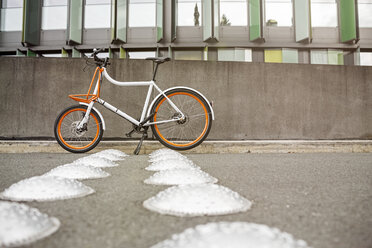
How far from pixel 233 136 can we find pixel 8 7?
13.6 meters

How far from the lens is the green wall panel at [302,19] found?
1273cm

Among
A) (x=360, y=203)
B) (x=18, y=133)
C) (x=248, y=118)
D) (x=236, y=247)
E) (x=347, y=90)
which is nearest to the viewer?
(x=236, y=247)

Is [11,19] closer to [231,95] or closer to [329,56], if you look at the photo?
[231,95]

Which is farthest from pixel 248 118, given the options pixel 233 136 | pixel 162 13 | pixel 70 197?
pixel 162 13

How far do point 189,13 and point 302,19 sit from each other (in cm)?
515

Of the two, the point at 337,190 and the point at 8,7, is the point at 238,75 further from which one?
the point at 8,7

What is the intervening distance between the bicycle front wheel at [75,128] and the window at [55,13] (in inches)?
465

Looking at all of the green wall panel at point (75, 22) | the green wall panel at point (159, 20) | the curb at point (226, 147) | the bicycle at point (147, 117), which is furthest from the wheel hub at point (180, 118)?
the green wall panel at point (75, 22)

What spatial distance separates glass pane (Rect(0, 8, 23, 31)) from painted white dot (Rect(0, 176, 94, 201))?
15.1 m

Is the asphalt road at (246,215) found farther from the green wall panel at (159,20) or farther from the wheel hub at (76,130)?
the green wall panel at (159,20)

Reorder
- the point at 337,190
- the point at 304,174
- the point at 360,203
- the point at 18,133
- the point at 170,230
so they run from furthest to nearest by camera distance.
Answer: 1. the point at 18,133
2. the point at 304,174
3. the point at 337,190
4. the point at 360,203
5. the point at 170,230

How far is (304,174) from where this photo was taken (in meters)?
2.09

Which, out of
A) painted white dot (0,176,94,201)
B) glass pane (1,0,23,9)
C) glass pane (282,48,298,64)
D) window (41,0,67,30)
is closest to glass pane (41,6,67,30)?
window (41,0,67,30)

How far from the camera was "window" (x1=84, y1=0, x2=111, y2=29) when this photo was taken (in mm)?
13602
